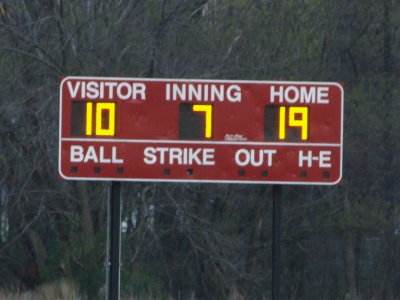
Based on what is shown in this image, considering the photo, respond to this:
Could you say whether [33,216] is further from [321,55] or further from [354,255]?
[354,255]

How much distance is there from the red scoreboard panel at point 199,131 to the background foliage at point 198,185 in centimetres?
603

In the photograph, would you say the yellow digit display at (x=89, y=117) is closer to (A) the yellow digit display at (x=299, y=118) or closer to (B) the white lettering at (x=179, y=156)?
(B) the white lettering at (x=179, y=156)

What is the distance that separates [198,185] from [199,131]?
313 inches

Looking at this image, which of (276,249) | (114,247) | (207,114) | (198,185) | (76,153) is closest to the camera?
(76,153)

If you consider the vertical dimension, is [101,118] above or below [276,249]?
above

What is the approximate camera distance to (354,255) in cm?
2286

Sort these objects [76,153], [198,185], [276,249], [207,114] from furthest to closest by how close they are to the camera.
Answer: [198,185]
[276,249]
[207,114]
[76,153]

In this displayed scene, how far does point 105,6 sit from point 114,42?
2.10 ft

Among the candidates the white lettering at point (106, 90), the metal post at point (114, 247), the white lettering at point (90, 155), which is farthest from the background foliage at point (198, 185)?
the white lettering at point (90, 155)

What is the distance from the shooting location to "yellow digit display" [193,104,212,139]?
10.1 meters

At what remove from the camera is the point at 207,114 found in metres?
10.1

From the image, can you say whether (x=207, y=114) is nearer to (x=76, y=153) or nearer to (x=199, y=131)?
(x=199, y=131)

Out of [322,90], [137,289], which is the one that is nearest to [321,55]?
[137,289]

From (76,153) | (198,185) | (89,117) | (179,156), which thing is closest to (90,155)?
(76,153)
